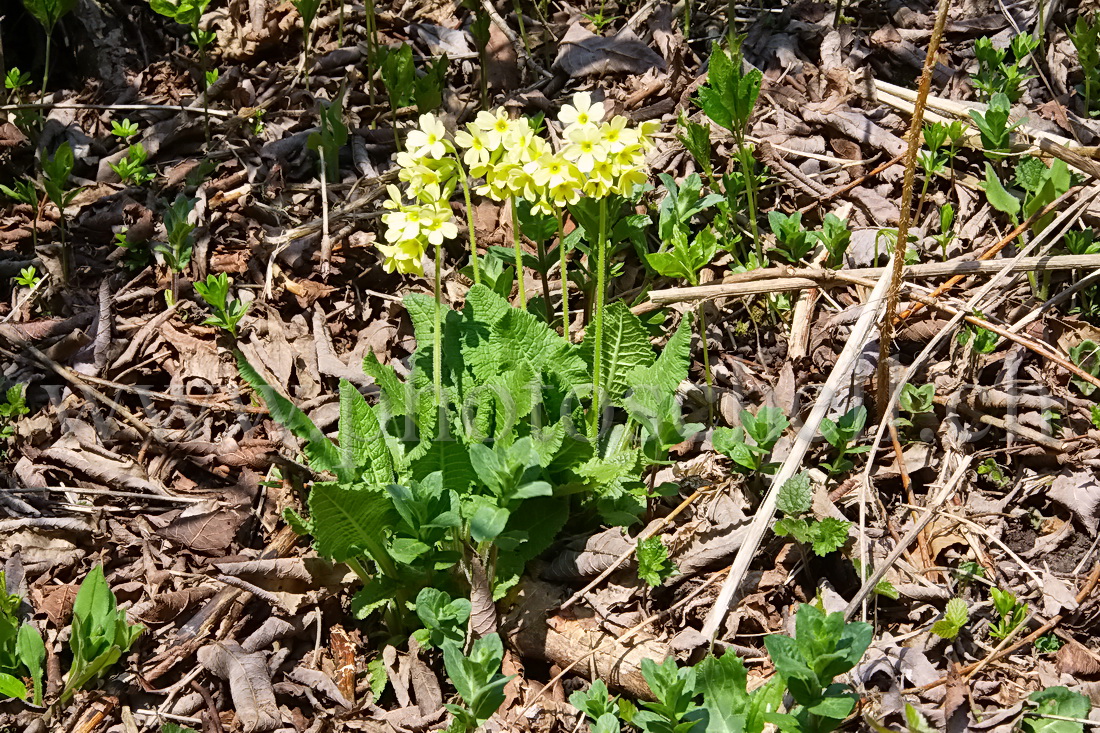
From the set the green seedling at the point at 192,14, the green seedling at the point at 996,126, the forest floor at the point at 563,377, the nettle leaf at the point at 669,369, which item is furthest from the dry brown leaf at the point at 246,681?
the green seedling at the point at 996,126

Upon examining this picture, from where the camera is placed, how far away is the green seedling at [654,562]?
2357mm

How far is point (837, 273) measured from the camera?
9.30 ft

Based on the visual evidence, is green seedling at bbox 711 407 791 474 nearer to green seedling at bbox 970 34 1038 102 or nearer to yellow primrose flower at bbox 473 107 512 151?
yellow primrose flower at bbox 473 107 512 151

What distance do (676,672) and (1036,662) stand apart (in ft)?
3.00

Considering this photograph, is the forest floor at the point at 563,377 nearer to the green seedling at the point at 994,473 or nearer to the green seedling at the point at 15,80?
the green seedling at the point at 994,473

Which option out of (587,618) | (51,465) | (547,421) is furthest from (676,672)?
(51,465)

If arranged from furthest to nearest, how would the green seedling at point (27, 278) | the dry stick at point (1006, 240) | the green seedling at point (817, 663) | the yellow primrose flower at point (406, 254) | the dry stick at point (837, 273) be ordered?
the green seedling at point (27, 278) < the dry stick at point (1006, 240) < the dry stick at point (837, 273) < the yellow primrose flower at point (406, 254) < the green seedling at point (817, 663)

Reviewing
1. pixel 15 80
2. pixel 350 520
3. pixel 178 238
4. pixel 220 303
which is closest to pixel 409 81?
pixel 178 238

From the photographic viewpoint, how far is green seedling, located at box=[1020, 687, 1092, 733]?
6.56ft

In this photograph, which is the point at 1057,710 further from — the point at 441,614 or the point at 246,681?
the point at 246,681

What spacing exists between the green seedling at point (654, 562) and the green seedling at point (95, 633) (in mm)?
1281

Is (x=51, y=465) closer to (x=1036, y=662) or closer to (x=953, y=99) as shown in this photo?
(x=1036, y=662)

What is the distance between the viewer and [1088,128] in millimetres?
3301

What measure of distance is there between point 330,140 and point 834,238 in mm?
1873
